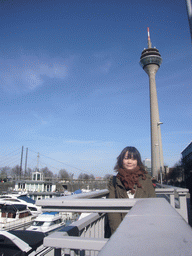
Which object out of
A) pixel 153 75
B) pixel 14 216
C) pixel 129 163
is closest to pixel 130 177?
pixel 129 163

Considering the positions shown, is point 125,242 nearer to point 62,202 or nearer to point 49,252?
point 62,202

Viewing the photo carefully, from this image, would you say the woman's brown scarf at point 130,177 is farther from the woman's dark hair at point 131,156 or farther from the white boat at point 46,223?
the white boat at point 46,223

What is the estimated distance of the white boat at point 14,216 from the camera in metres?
15.7

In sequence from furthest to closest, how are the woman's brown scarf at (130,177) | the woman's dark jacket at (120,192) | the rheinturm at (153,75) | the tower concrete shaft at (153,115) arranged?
the rheinturm at (153,75) < the tower concrete shaft at (153,115) < the woman's brown scarf at (130,177) < the woman's dark jacket at (120,192)

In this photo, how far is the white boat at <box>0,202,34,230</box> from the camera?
51.4 feet

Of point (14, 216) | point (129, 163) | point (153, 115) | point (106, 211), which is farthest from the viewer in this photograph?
point (153, 115)

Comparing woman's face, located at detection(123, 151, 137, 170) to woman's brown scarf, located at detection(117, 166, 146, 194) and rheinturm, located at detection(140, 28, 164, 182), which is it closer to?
woman's brown scarf, located at detection(117, 166, 146, 194)

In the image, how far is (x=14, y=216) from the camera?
16875mm

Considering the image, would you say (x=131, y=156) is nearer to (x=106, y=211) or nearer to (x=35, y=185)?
(x=106, y=211)

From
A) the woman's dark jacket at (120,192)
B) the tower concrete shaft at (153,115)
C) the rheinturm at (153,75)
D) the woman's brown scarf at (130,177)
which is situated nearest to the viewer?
the woman's dark jacket at (120,192)

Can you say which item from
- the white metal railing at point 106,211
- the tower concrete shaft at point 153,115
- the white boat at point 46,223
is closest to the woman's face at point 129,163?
the white metal railing at point 106,211

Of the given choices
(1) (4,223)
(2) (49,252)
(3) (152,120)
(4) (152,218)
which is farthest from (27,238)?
(3) (152,120)

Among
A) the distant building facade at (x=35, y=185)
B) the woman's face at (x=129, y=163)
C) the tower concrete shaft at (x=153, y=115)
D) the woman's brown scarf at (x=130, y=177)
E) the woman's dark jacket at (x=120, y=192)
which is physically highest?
the tower concrete shaft at (x=153, y=115)

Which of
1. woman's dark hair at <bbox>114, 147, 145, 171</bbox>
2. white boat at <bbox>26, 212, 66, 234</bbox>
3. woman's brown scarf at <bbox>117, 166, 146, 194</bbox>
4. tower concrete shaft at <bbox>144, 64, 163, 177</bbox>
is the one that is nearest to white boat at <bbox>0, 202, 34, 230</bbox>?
white boat at <bbox>26, 212, 66, 234</bbox>
